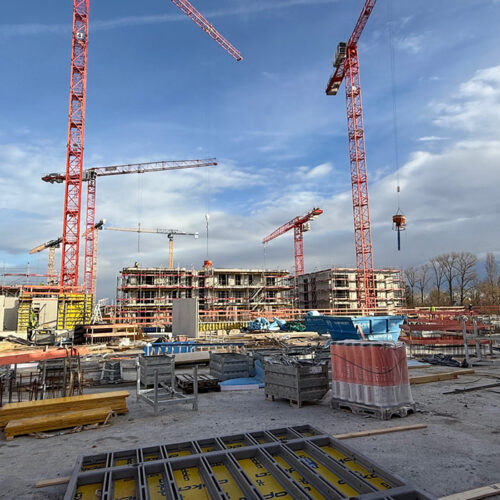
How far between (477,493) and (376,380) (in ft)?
11.5

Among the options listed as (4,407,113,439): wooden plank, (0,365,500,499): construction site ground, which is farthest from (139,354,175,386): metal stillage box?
(4,407,113,439): wooden plank

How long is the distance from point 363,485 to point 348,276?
76849mm

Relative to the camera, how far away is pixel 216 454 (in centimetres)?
532

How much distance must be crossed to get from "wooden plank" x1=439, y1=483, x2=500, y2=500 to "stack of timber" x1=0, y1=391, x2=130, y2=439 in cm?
635

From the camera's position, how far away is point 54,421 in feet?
23.7

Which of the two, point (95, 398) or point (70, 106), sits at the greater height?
point (70, 106)

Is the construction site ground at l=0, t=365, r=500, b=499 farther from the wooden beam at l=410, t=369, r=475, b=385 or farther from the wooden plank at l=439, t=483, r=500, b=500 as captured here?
the wooden beam at l=410, t=369, r=475, b=385

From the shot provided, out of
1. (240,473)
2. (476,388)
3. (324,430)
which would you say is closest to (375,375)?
(324,430)

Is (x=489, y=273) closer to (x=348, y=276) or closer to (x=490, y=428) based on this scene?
(x=348, y=276)

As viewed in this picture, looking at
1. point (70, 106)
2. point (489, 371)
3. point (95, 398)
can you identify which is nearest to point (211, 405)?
point (95, 398)

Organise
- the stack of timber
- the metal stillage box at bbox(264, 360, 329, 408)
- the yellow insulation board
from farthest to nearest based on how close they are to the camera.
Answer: the metal stillage box at bbox(264, 360, 329, 408), the stack of timber, the yellow insulation board

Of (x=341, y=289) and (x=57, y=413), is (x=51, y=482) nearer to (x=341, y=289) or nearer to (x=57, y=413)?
(x=57, y=413)

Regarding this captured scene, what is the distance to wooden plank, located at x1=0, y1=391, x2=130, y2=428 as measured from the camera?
748 cm

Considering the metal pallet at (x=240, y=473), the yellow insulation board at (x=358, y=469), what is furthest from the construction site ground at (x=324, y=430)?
the metal pallet at (x=240, y=473)
